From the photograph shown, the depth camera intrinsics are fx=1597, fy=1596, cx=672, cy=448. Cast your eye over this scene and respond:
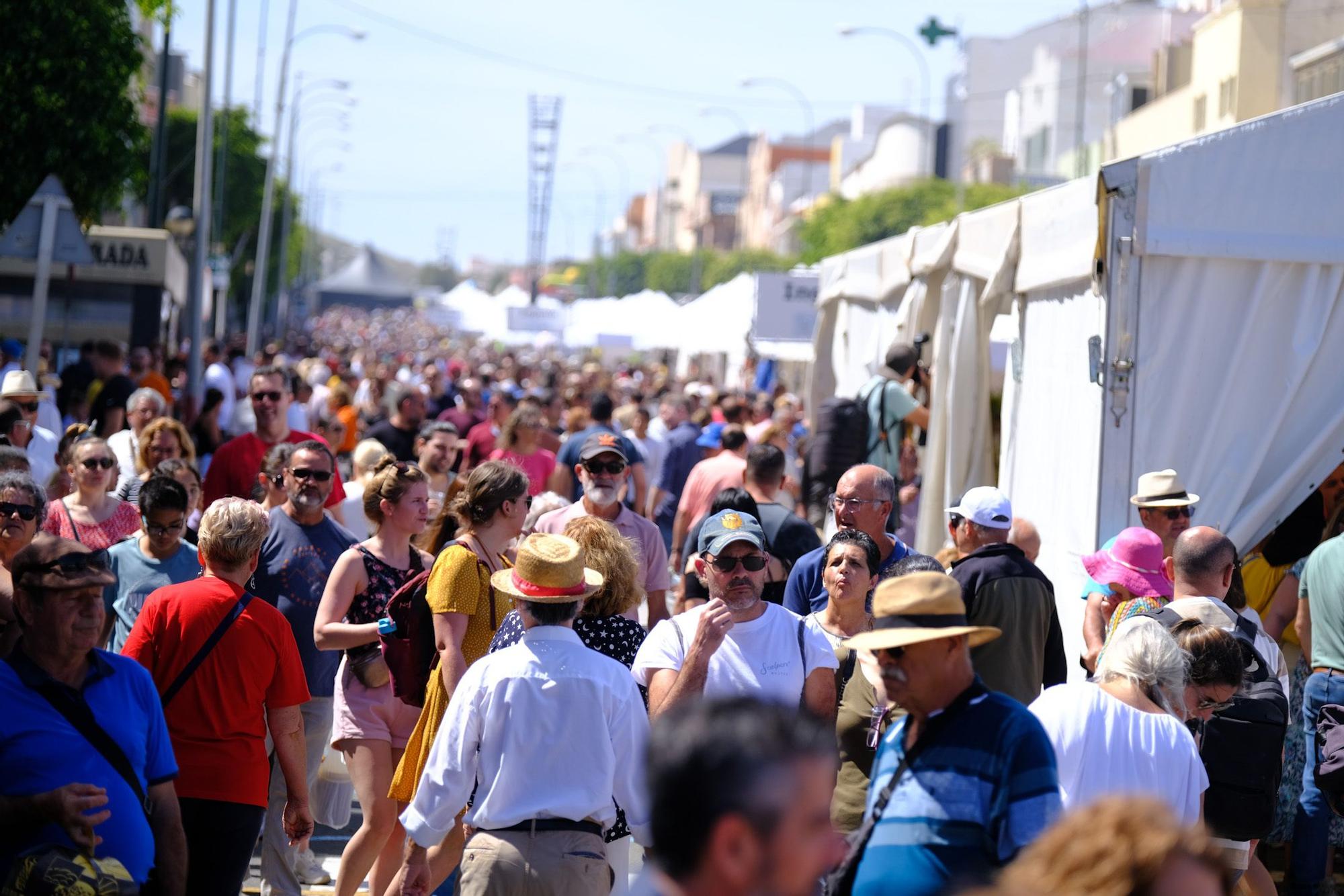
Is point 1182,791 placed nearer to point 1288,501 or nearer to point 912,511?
point 1288,501

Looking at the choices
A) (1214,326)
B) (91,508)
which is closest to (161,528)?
(91,508)

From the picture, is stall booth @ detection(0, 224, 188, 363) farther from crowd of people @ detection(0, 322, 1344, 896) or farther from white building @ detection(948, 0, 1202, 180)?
white building @ detection(948, 0, 1202, 180)

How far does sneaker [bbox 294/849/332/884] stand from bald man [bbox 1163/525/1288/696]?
12.8 ft

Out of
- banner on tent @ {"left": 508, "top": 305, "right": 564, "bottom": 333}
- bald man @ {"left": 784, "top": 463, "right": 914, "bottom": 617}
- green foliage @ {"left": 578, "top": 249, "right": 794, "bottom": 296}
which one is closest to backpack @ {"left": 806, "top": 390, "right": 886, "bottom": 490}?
bald man @ {"left": 784, "top": 463, "right": 914, "bottom": 617}

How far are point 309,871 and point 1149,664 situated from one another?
166 inches

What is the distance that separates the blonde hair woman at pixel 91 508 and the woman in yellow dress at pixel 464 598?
2.25 metres

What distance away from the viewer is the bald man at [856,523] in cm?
663

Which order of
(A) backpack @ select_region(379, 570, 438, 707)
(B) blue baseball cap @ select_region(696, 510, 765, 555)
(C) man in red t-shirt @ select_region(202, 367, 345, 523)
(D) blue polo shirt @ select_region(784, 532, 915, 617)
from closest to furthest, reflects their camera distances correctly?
1. (B) blue baseball cap @ select_region(696, 510, 765, 555)
2. (A) backpack @ select_region(379, 570, 438, 707)
3. (D) blue polo shirt @ select_region(784, 532, 915, 617)
4. (C) man in red t-shirt @ select_region(202, 367, 345, 523)

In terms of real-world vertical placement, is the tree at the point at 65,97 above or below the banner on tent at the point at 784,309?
above

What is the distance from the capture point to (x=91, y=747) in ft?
13.4

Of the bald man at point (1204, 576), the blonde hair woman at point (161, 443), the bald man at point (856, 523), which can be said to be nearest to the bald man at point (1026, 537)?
the bald man at point (856, 523)

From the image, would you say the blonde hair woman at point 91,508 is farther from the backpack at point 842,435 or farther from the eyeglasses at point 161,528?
the backpack at point 842,435

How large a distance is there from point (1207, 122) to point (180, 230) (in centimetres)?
3508

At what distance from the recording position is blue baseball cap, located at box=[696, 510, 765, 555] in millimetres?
5426
